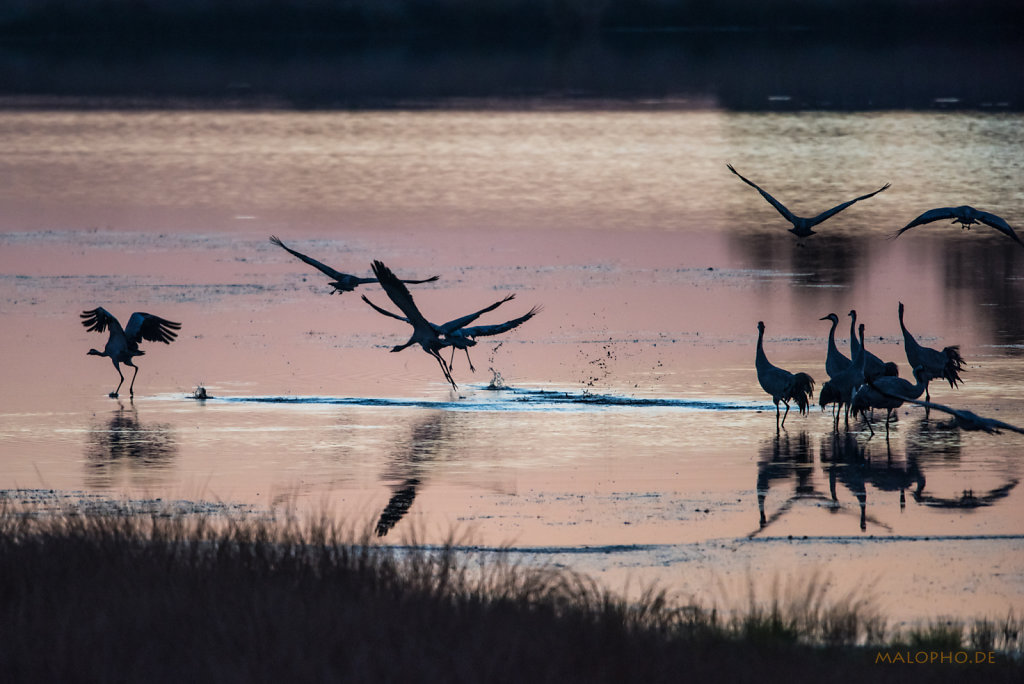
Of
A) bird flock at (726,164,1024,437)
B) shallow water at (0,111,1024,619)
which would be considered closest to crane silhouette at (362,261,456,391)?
shallow water at (0,111,1024,619)

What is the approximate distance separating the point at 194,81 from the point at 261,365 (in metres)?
64.4

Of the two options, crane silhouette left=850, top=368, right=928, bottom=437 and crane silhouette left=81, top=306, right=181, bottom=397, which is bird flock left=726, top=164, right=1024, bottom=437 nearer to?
crane silhouette left=850, top=368, right=928, bottom=437

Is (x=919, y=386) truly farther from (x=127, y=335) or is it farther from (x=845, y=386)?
(x=127, y=335)

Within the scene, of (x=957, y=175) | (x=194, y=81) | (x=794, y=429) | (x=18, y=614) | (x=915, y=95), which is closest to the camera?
(x=18, y=614)

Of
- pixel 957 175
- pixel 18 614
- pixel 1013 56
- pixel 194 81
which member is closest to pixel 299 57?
pixel 194 81

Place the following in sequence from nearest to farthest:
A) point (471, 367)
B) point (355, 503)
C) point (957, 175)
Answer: point (355, 503), point (471, 367), point (957, 175)

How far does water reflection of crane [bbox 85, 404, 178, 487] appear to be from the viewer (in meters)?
13.5

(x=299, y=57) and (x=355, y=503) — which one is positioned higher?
(x=299, y=57)

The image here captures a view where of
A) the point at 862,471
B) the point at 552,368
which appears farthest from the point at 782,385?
the point at 552,368

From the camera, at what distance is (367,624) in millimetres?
8328

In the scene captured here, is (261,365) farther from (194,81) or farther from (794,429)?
(194,81)

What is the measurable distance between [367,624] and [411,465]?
17.7 feet

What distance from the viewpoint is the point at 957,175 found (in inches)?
1586

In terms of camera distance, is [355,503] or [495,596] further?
[355,503]
